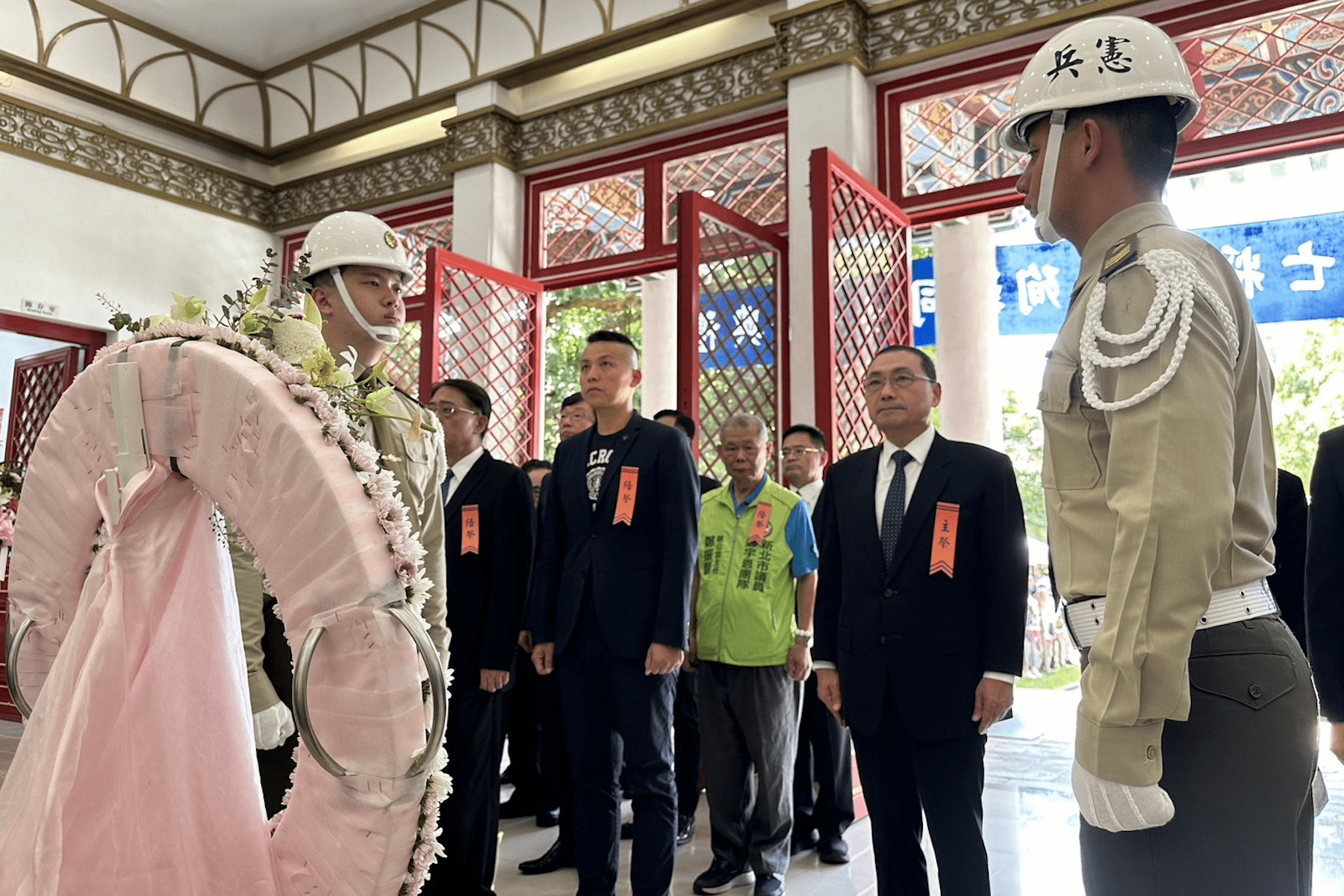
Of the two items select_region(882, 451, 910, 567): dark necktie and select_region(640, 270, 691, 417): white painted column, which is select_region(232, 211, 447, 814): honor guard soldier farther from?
select_region(640, 270, 691, 417): white painted column

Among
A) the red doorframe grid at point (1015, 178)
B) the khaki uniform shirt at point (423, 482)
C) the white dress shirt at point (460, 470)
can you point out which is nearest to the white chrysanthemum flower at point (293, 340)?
the khaki uniform shirt at point (423, 482)

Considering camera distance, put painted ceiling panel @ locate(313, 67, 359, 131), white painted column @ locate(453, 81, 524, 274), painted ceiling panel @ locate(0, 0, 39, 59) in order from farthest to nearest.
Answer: painted ceiling panel @ locate(313, 67, 359, 131) < white painted column @ locate(453, 81, 524, 274) < painted ceiling panel @ locate(0, 0, 39, 59)

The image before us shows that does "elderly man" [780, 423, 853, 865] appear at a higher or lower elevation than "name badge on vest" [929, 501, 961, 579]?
lower

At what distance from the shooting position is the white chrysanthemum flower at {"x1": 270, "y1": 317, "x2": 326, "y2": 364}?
104 centimetres

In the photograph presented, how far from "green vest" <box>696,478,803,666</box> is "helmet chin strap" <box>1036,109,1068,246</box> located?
1.82m

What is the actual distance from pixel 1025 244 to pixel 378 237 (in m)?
6.74

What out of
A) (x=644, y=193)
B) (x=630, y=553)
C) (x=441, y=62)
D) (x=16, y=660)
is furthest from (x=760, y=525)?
(x=441, y=62)

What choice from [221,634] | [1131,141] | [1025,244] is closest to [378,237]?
[221,634]

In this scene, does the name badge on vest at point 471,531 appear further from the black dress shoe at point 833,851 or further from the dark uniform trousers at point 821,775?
the black dress shoe at point 833,851

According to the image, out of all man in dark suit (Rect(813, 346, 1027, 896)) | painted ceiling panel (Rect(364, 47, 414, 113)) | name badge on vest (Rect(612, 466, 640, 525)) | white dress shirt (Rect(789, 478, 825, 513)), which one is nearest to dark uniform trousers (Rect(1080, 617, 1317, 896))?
man in dark suit (Rect(813, 346, 1027, 896))

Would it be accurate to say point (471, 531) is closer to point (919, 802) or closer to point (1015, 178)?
point (919, 802)

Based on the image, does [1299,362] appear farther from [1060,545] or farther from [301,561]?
[301,561]

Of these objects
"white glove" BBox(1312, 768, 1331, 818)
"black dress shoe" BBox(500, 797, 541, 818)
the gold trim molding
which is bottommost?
"black dress shoe" BBox(500, 797, 541, 818)

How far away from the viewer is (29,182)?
573 cm
